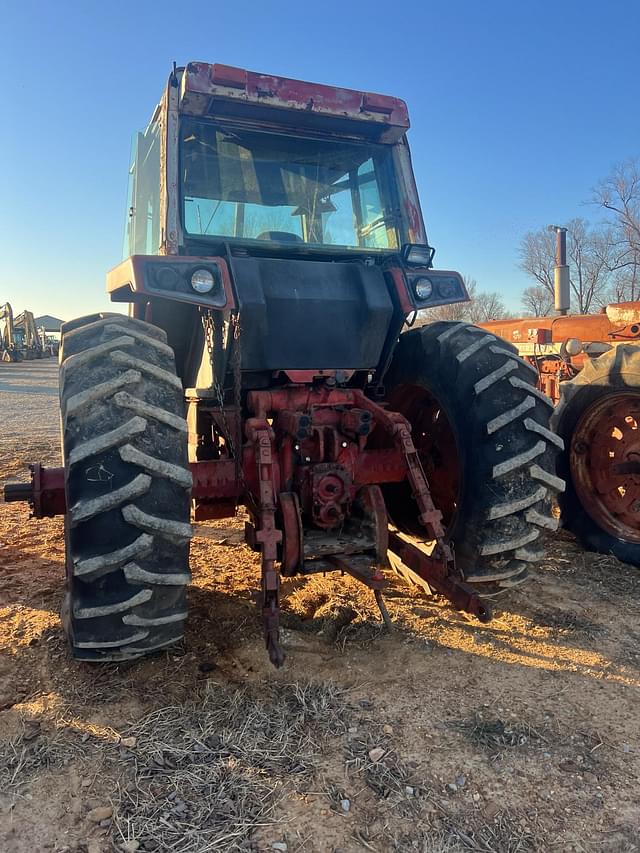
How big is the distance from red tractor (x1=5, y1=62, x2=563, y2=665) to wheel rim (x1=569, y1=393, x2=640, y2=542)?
1574 millimetres

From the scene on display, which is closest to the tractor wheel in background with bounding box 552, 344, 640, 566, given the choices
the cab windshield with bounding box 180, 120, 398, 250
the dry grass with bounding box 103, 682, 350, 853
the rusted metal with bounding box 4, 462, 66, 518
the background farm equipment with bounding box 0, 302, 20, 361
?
the cab windshield with bounding box 180, 120, 398, 250

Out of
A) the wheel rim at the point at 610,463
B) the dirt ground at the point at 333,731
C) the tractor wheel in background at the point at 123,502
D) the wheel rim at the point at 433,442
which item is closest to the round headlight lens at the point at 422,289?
the wheel rim at the point at 433,442

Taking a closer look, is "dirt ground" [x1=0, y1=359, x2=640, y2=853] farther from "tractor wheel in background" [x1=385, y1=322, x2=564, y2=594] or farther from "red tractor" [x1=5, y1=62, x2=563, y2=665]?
"tractor wheel in background" [x1=385, y1=322, x2=564, y2=594]

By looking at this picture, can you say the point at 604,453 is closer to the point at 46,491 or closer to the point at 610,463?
the point at 610,463

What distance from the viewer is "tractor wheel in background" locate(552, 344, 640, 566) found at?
468 cm

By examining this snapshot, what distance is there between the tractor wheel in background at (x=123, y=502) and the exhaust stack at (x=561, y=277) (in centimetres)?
881

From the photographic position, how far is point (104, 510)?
8.04ft

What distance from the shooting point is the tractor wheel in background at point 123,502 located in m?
2.47

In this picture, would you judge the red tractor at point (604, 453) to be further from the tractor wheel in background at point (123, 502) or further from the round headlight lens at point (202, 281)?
the tractor wheel in background at point (123, 502)

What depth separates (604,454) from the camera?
16.1 ft

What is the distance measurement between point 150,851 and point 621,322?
6624 mm

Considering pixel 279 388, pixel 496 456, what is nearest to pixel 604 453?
pixel 496 456

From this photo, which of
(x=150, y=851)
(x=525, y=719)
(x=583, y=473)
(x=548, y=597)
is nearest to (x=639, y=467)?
(x=583, y=473)

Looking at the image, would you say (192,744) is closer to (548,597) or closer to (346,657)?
(346,657)
